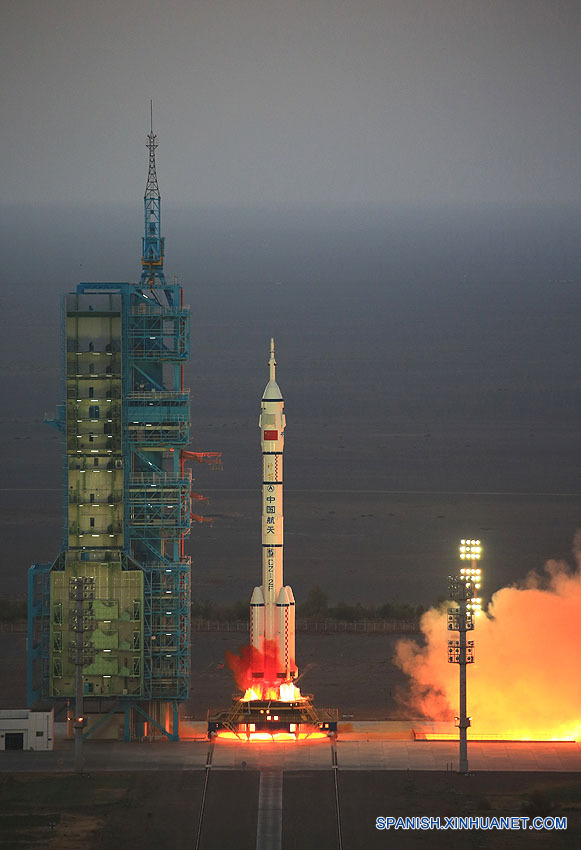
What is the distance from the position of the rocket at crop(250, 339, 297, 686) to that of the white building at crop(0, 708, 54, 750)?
7752 millimetres

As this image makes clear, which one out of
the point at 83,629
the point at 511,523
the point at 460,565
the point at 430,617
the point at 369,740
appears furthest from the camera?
the point at 511,523

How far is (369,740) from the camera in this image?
69.7m

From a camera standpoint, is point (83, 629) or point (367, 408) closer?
point (83, 629)

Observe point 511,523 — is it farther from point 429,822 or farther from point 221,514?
point 429,822

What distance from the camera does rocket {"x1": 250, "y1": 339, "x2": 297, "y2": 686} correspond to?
7156cm

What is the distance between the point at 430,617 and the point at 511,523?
47043mm

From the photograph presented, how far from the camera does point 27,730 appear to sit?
225 feet

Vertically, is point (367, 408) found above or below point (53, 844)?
above

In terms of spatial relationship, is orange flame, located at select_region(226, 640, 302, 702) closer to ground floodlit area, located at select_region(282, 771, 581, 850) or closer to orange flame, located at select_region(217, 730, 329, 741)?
orange flame, located at select_region(217, 730, 329, 741)

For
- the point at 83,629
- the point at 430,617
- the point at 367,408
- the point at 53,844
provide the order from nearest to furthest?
the point at 53,844
the point at 83,629
the point at 430,617
the point at 367,408

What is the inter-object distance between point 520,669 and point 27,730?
17.4 m

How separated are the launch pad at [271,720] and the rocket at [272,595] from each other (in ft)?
5.16

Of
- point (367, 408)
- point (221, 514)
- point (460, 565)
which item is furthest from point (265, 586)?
point (367, 408)

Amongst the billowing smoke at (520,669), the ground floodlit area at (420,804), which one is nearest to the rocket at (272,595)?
the billowing smoke at (520,669)
